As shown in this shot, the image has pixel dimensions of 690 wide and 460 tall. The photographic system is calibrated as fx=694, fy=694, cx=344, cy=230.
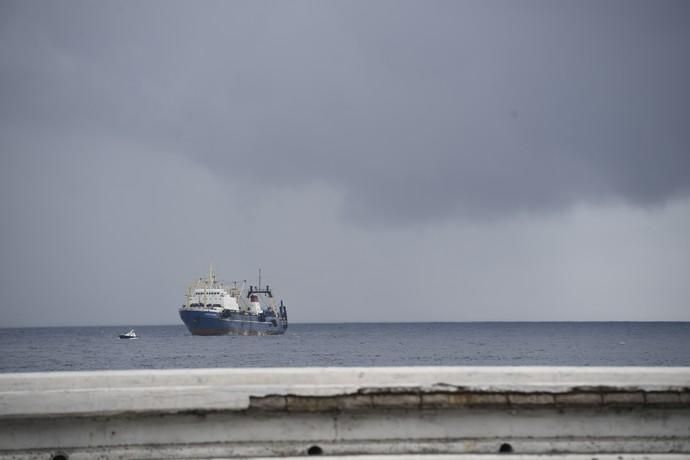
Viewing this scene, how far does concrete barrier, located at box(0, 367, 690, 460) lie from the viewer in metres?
3.25

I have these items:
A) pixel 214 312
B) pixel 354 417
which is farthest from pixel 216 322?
pixel 354 417

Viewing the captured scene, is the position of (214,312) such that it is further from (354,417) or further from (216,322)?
(354,417)

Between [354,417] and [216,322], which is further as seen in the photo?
[216,322]

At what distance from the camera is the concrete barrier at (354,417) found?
3248mm

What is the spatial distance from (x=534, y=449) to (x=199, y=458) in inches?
62.5

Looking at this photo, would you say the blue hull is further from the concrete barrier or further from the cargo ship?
the concrete barrier

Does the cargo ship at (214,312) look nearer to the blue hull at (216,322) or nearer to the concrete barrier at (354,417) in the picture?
the blue hull at (216,322)

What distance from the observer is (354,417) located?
3297 mm

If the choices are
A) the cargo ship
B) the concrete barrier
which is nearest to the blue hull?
the cargo ship

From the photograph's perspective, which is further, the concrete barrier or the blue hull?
the blue hull

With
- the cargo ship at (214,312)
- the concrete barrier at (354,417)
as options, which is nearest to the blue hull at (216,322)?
the cargo ship at (214,312)

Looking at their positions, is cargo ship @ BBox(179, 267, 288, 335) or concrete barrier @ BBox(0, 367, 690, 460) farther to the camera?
cargo ship @ BBox(179, 267, 288, 335)

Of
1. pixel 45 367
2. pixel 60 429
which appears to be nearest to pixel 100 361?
pixel 45 367

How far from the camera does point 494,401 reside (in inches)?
129
